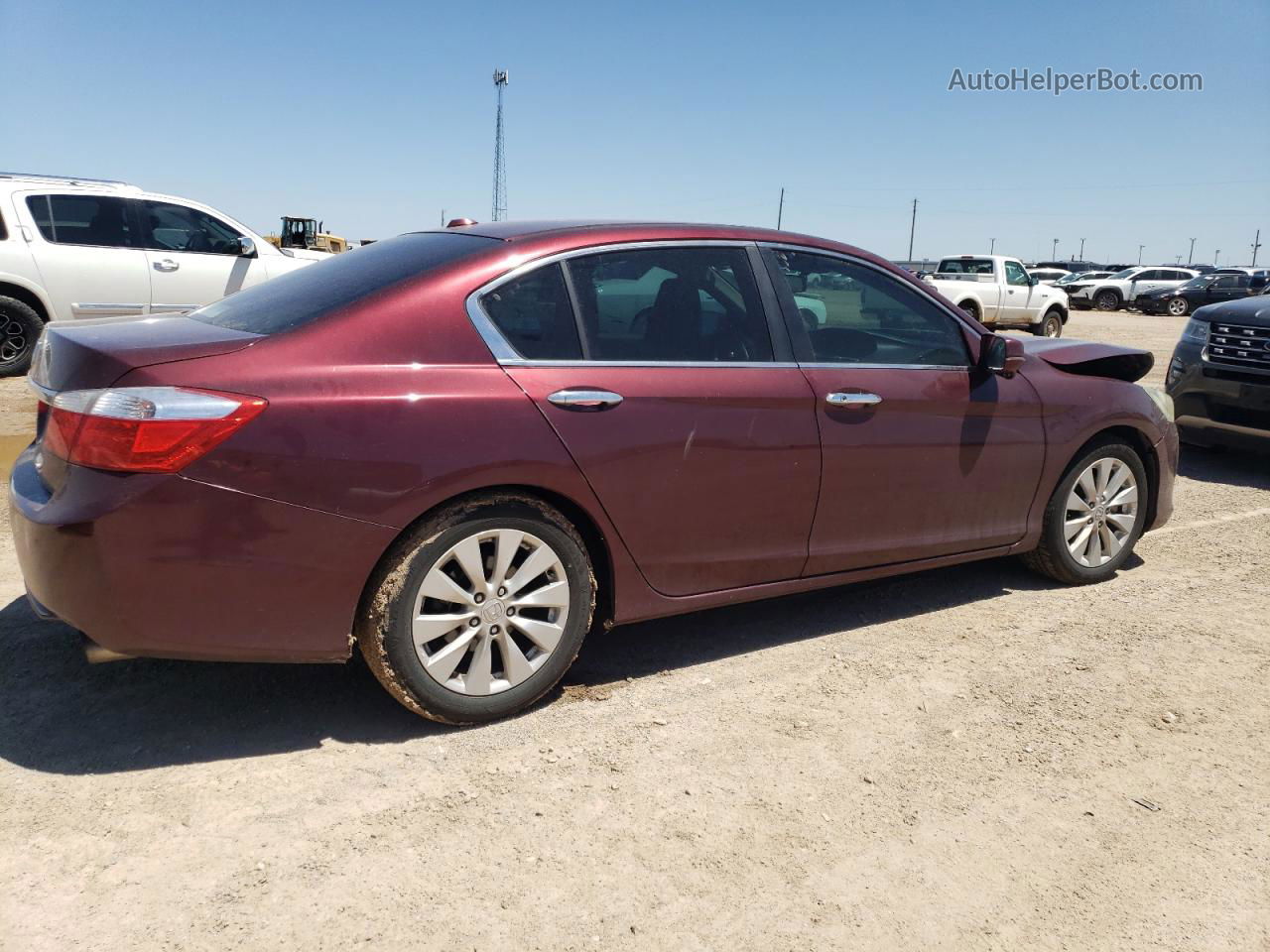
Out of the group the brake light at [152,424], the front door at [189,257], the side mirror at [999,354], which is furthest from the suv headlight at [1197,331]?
the front door at [189,257]

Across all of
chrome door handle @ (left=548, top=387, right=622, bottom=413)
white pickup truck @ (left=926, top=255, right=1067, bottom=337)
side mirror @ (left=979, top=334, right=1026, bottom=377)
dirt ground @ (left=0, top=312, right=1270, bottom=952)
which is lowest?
dirt ground @ (left=0, top=312, right=1270, bottom=952)

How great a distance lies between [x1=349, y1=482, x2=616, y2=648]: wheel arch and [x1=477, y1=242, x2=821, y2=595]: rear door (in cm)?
9

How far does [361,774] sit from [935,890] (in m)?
1.63

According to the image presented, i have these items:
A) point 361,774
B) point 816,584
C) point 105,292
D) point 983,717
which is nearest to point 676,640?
point 816,584

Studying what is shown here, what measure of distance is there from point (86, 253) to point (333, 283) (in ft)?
26.8

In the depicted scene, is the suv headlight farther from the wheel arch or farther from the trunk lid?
the trunk lid

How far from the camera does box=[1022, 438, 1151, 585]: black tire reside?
482cm

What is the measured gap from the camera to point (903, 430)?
13.5 feet

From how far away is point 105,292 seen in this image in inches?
405

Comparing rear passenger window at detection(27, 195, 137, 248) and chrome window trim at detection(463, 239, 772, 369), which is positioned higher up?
rear passenger window at detection(27, 195, 137, 248)

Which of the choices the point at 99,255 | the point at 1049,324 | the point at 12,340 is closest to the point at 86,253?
the point at 99,255

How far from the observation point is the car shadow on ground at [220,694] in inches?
125

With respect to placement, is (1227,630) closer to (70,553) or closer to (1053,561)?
(1053,561)

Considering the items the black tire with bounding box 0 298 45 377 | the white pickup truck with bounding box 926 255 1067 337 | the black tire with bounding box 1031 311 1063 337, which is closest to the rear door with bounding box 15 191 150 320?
the black tire with bounding box 0 298 45 377
